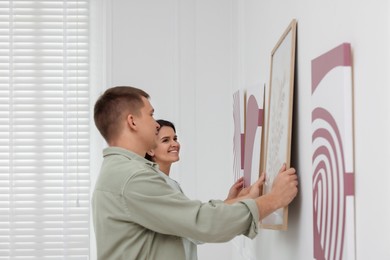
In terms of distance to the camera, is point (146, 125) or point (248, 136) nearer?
point (146, 125)

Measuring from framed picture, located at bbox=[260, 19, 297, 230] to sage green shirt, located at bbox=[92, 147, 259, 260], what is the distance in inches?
8.9

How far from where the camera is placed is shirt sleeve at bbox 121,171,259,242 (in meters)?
2.23

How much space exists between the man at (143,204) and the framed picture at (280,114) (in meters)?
0.12

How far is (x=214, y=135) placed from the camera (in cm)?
452

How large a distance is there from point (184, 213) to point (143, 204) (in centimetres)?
15

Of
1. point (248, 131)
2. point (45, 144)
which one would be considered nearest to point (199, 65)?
point (45, 144)

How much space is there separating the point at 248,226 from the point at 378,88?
3.21ft

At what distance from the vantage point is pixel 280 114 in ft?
8.02

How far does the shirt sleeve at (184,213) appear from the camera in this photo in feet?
7.32

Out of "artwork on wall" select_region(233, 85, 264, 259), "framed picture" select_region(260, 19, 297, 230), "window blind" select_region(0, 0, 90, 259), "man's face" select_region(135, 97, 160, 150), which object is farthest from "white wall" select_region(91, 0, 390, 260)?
"man's face" select_region(135, 97, 160, 150)

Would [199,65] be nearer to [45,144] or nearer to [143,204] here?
[45,144]

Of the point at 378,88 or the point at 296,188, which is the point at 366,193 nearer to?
the point at 378,88

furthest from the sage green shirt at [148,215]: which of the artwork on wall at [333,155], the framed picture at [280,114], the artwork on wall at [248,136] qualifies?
the artwork on wall at [248,136]

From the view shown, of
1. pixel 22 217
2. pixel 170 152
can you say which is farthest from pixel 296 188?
→ pixel 22 217
